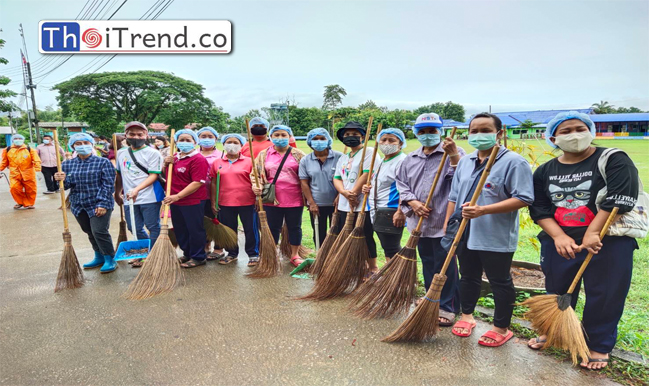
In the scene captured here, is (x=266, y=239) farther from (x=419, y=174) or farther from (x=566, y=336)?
(x=566, y=336)

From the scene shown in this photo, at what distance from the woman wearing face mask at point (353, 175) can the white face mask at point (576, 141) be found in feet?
5.92

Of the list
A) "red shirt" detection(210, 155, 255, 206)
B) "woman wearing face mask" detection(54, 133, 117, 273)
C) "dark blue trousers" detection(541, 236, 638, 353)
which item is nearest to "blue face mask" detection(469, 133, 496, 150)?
"dark blue trousers" detection(541, 236, 638, 353)

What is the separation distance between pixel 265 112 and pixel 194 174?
3442 cm

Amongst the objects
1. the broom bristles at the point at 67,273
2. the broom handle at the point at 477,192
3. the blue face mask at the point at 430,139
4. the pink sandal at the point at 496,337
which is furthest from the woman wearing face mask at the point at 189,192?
the pink sandal at the point at 496,337

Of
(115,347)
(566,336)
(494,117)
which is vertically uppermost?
(494,117)

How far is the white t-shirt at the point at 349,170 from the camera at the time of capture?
4.05m

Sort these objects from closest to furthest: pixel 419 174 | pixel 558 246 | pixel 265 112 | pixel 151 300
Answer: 1. pixel 558 246
2. pixel 419 174
3. pixel 151 300
4. pixel 265 112

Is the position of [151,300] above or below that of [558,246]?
below

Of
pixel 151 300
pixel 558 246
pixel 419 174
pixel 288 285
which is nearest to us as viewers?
pixel 558 246

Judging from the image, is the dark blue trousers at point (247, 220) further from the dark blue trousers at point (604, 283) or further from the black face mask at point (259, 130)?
the dark blue trousers at point (604, 283)

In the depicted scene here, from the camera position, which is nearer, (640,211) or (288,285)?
(640,211)

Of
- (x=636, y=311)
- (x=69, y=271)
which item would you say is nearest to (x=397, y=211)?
(x=636, y=311)

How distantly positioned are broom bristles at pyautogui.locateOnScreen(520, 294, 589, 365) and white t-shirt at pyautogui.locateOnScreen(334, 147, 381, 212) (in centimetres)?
187

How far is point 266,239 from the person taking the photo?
4.41 metres
